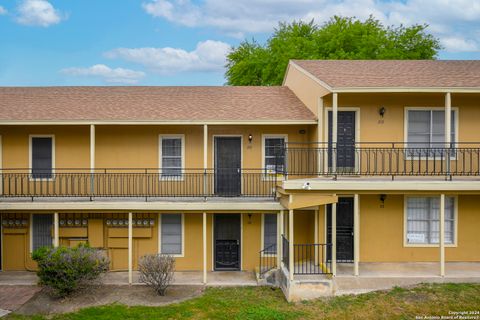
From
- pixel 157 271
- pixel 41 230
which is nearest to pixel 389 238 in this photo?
pixel 157 271

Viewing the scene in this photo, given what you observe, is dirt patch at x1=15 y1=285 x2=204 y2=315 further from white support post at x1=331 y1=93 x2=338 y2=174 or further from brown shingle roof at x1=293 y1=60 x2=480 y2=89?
brown shingle roof at x1=293 y1=60 x2=480 y2=89

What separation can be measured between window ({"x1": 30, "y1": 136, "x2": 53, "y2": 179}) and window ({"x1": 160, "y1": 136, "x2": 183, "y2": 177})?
373cm

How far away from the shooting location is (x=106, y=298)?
40.9ft

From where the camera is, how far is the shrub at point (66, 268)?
12.2m

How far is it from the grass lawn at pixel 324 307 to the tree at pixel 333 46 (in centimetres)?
2083

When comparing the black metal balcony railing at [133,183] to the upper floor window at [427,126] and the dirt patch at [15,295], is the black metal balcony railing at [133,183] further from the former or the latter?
the upper floor window at [427,126]

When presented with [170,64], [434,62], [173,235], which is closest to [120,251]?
[173,235]

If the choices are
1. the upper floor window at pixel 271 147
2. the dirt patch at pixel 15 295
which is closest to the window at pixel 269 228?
the upper floor window at pixel 271 147

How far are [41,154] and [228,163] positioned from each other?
6.25m

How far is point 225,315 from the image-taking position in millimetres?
11180

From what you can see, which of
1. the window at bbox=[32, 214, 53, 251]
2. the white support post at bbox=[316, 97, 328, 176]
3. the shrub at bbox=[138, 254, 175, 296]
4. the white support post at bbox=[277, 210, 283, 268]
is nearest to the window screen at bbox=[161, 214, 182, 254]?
the shrub at bbox=[138, 254, 175, 296]

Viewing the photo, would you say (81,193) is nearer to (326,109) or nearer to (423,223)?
(326,109)

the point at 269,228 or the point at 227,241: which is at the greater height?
the point at 269,228

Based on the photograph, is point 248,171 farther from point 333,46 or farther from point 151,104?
point 333,46
